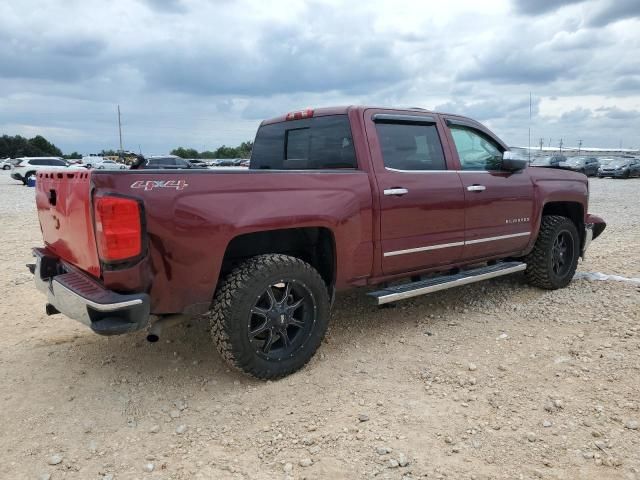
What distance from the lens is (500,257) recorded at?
5.36 metres

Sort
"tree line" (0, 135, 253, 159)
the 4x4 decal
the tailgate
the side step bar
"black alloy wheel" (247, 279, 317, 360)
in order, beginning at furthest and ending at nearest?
"tree line" (0, 135, 253, 159)
the side step bar
"black alloy wheel" (247, 279, 317, 360)
the tailgate
the 4x4 decal

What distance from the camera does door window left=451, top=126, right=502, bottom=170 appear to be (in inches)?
195

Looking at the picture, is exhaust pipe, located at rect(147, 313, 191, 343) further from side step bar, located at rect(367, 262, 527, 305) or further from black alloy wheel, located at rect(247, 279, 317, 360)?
side step bar, located at rect(367, 262, 527, 305)

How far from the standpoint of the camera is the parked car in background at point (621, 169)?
114 ft

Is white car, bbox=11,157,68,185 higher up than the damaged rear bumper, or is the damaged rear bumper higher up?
white car, bbox=11,157,68,185

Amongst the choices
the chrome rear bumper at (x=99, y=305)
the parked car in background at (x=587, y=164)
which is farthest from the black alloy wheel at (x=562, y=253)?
the parked car in background at (x=587, y=164)

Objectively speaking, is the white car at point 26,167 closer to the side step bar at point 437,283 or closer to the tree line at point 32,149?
the side step bar at point 437,283

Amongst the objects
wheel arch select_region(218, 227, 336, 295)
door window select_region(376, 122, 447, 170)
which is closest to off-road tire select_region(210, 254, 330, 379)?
wheel arch select_region(218, 227, 336, 295)

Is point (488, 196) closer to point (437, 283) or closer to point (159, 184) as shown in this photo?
point (437, 283)

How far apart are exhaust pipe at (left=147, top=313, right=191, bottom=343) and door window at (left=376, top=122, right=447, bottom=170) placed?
6.50ft

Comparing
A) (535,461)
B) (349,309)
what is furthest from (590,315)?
(535,461)

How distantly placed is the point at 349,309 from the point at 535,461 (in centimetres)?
266

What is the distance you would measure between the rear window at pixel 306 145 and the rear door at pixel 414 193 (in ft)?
0.75

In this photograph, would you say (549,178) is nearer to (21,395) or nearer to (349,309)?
(349,309)
